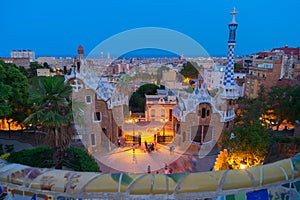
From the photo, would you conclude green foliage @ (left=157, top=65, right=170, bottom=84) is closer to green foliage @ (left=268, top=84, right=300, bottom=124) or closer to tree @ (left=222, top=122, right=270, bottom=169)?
green foliage @ (left=268, top=84, right=300, bottom=124)

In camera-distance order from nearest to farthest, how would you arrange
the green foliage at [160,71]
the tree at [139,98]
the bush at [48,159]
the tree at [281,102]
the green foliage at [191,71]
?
1. the bush at [48,159]
2. the tree at [281,102]
3. the tree at [139,98]
4. the green foliage at [160,71]
5. the green foliage at [191,71]

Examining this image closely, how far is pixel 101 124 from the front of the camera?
18.4 metres

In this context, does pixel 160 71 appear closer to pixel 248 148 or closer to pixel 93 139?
pixel 93 139

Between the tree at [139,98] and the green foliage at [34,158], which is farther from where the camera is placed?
the tree at [139,98]

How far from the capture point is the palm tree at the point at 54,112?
914cm

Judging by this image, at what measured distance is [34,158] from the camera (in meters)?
9.55

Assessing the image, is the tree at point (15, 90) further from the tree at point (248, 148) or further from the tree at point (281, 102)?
the tree at point (281, 102)

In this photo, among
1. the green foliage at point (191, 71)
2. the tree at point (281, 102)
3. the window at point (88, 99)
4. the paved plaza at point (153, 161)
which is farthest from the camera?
the green foliage at point (191, 71)

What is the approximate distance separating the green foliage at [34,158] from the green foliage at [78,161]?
66cm

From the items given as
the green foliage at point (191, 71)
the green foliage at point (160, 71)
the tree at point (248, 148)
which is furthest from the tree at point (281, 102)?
the green foliage at point (191, 71)

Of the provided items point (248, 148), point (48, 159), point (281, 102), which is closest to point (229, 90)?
point (281, 102)

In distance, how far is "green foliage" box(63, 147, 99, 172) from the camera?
9.05 m

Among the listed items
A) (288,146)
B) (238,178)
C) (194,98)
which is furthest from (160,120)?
(238,178)

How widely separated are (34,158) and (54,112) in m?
2.04
